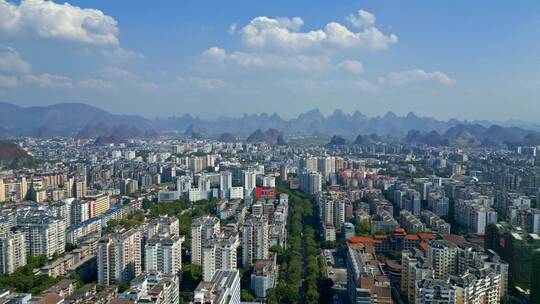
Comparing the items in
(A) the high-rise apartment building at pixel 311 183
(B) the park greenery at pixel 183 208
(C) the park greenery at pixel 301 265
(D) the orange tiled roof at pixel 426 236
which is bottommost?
(C) the park greenery at pixel 301 265

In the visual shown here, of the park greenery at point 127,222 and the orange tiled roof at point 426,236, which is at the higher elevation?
the orange tiled roof at point 426,236

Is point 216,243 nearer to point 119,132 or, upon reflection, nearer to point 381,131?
point 119,132

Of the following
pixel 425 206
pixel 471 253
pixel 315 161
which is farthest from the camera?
pixel 315 161

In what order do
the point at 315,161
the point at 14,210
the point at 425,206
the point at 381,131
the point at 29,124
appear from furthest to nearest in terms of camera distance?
the point at 381,131
the point at 29,124
the point at 315,161
the point at 425,206
the point at 14,210

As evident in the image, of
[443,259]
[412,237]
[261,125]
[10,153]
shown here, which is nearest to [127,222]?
[412,237]

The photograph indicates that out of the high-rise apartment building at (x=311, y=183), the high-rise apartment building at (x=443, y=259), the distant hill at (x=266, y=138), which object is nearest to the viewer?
the high-rise apartment building at (x=443, y=259)

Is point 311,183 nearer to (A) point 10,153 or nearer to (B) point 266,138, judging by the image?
(A) point 10,153

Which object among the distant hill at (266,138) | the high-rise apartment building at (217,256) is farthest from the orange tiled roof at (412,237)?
the distant hill at (266,138)

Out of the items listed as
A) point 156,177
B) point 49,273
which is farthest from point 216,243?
point 156,177

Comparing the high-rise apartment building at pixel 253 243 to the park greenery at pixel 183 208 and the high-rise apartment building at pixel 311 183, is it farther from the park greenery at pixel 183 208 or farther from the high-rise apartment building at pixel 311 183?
the high-rise apartment building at pixel 311 183
